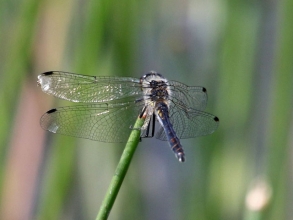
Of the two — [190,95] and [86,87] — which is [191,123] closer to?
[190,95]

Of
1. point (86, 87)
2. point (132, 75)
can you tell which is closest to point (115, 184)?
point (86, 87)

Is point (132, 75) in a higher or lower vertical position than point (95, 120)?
higher

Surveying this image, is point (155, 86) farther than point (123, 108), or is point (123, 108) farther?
point (155, 86)

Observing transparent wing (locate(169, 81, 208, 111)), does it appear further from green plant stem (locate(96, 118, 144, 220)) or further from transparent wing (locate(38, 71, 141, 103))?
green plant stem (locate(96, 118, 144, 220))

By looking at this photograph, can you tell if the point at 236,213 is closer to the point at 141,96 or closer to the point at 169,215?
the point at 169,215

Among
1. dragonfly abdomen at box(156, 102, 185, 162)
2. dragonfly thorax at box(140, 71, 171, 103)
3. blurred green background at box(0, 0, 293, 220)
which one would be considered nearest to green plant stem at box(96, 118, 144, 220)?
dragonfly abdomen at box(156, 102, 185, 162)

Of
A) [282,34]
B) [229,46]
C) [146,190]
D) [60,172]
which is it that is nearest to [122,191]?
[146,190]
